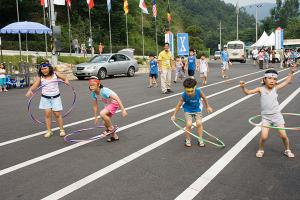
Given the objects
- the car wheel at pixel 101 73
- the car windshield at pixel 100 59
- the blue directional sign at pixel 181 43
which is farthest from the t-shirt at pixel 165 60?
the blue directional sign at pixel 181 43

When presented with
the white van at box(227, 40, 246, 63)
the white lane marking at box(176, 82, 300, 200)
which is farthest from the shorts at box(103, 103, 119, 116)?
the white van at box(227, 40, 246, 63)

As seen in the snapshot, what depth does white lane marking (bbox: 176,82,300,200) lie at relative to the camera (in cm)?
479

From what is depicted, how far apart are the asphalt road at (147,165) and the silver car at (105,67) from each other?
14142 millimetres

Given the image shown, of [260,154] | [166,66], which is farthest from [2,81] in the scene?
[260,154]

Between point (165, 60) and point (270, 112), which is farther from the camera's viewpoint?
point (165, 60)

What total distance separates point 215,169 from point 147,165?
1.02 metres

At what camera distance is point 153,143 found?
24.2 ft

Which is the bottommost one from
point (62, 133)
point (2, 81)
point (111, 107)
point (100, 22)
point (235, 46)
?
point (62, 133)

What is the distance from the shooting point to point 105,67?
80.4ft

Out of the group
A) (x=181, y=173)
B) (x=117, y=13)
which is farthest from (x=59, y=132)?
(x=117, y=13)

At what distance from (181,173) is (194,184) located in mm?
479

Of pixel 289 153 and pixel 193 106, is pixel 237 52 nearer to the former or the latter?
pixel 193 106

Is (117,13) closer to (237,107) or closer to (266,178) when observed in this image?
(237,107)

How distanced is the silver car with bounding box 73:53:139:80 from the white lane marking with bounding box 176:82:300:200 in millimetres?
16724
